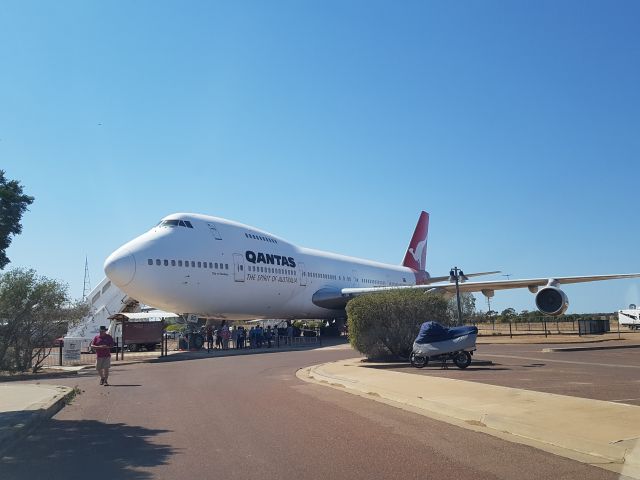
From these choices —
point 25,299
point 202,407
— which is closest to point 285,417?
point 202,407

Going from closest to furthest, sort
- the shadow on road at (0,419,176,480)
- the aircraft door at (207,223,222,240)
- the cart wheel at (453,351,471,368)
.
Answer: the shadow on road at (0,419,176,480) → the cart wheel at (453,351,471,368) → the aircraft door at (207,223,222,240)

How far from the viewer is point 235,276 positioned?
30.8 m

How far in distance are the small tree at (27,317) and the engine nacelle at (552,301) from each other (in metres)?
20.4

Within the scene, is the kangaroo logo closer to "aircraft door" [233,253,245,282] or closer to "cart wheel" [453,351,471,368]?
"aircraft door" [233,253,245,282]

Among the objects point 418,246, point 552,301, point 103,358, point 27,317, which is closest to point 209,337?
point 27,317

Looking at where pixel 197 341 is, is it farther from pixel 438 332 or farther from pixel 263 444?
pixel 263 444

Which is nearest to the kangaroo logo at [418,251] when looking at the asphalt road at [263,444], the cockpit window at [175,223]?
the cockpit window at [175,223]

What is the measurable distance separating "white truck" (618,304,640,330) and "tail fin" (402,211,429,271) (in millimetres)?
19154

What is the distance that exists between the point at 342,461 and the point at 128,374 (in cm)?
1429

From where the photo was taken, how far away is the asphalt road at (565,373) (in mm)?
10586

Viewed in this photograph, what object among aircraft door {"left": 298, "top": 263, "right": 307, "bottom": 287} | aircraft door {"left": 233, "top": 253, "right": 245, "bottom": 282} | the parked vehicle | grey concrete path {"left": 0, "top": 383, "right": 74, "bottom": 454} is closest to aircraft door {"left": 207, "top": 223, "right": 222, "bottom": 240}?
aircraft door {"left": 233, "top": 253, "right": 245, "bottom": 282}

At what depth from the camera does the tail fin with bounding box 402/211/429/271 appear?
192 feet

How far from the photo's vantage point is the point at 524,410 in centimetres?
852

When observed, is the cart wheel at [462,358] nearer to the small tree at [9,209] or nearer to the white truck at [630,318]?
the small tree at [9,209]
